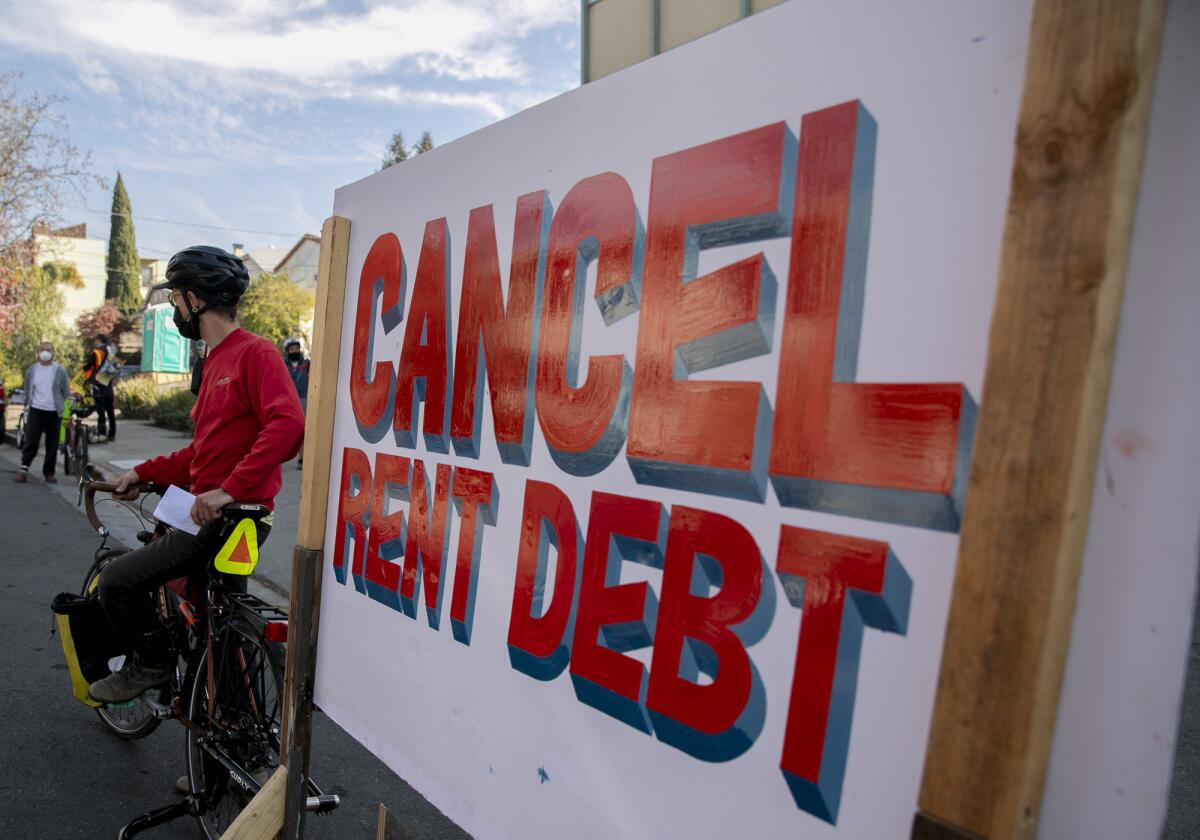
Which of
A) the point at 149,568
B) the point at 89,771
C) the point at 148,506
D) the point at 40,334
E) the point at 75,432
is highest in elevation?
the point at 40,334

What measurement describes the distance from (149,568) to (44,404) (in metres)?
8.43

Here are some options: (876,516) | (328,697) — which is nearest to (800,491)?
(876,516)

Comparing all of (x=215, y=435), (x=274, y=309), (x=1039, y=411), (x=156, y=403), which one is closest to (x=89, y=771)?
(x=215, y=435)

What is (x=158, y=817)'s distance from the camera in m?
2.82

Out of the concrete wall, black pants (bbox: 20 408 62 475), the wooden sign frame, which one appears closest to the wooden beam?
the wooden sign frame

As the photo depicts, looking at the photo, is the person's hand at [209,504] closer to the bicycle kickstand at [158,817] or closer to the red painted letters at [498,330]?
the bicycle kickstand at [158,817]

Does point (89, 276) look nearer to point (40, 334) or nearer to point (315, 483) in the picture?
point (40, 334)

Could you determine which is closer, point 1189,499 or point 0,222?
point 1189,499

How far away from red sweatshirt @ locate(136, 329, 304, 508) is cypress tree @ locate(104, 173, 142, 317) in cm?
6161

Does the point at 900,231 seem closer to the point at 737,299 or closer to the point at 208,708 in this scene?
the point at 737,299

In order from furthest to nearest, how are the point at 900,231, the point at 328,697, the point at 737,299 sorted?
the point at 328,697
the point at 737,299
the point at 900,231

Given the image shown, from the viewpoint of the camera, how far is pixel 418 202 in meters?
1.98

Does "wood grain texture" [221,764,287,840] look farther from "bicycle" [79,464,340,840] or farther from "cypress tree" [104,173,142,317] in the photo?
"cypress tree" [104,173,142,317]

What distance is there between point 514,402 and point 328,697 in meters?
1.11
